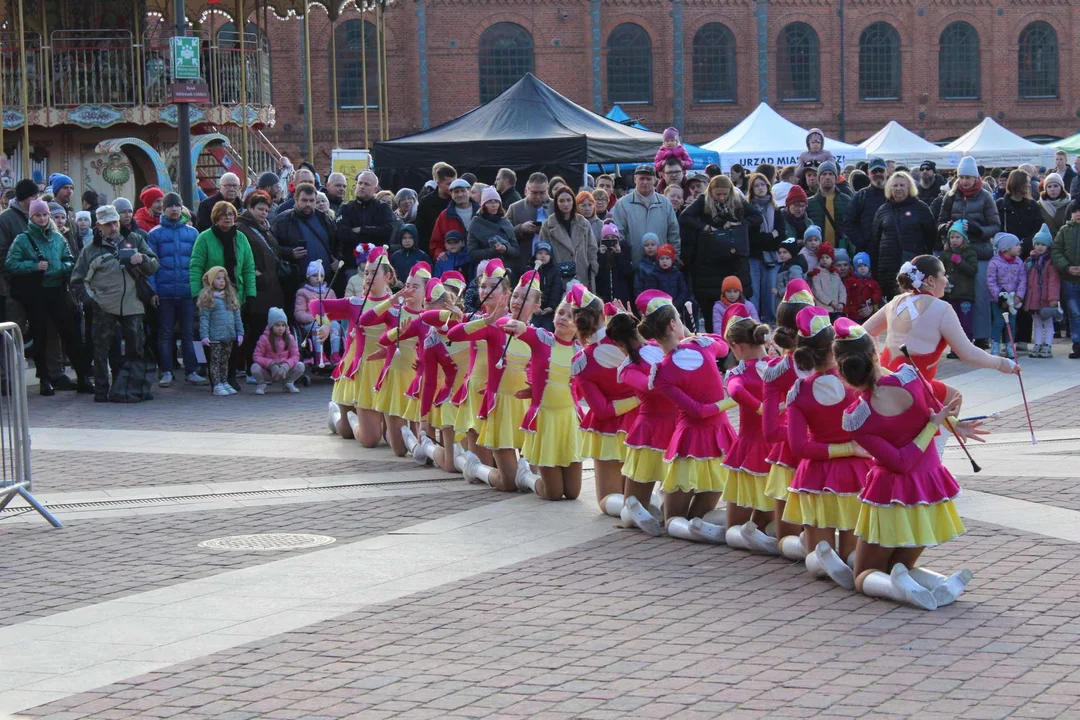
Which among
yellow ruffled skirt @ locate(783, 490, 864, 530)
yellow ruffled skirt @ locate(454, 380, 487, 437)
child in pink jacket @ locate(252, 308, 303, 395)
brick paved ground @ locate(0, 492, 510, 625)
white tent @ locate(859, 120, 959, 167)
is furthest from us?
white tent @ locate(859, 120, 959, 167)

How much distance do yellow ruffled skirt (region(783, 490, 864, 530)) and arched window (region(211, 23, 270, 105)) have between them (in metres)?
20.0

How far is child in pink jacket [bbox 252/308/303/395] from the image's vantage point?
16.1 metres

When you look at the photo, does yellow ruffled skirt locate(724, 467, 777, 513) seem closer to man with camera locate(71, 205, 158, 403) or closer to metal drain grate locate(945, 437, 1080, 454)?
metal drain grate locate(945, 437, 1080, 454)

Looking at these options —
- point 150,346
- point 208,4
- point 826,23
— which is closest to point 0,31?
point 208,4

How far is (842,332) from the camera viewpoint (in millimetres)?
7742

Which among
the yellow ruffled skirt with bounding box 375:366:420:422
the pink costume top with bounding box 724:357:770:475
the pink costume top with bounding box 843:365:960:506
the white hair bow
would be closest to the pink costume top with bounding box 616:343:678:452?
the pink costume top with bounding box 724:357:770:475

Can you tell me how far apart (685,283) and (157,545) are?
9.09 m

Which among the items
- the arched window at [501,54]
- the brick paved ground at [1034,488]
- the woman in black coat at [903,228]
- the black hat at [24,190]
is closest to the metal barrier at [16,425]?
the brick paved ground at [1034,488]

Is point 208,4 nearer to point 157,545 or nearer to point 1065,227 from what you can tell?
point 1065,227

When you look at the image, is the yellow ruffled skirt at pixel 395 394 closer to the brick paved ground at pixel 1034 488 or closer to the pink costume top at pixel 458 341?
the pink costume top at pixel 458 341

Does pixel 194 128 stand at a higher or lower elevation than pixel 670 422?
higher

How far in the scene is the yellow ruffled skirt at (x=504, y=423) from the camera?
10.7 metres

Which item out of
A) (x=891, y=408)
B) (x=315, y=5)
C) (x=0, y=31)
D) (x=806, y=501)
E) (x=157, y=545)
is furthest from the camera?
(x=315, y=5)

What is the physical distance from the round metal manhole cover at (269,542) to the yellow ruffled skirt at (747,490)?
242 centimetres
